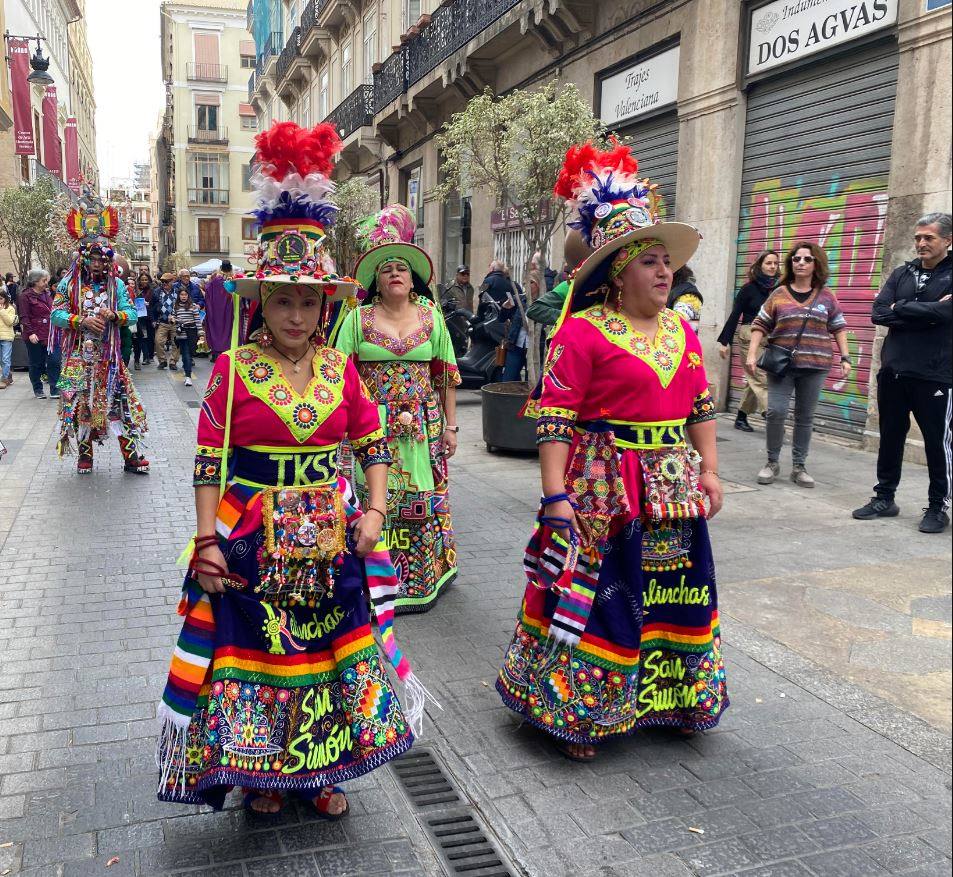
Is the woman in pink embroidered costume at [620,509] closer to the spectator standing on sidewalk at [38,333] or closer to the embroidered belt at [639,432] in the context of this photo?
the embroidered belt at [639,432]

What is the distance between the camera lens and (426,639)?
4504 mm

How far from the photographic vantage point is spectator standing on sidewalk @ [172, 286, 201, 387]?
16516 millimetres

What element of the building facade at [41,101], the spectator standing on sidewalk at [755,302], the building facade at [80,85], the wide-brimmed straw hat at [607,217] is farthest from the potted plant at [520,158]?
the building facade at [80,85]

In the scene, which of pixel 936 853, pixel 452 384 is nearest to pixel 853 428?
pixel 452 384

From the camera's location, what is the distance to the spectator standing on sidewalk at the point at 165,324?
64.3ft

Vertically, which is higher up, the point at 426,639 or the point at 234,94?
the point at 234,94

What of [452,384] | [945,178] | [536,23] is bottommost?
[452,384]

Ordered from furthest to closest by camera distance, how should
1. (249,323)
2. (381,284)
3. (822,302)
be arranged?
(822,302), (381,284), (249,323)

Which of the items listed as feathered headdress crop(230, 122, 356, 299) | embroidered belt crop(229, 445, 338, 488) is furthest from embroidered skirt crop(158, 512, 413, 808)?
feathered headdress crop(230, 122, 356, 299)

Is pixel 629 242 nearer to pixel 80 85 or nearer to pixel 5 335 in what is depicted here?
pixel 5 335

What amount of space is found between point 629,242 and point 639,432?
685mm

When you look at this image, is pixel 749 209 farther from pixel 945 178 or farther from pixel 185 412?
pixel 185 412

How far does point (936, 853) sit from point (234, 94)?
65.7 metres

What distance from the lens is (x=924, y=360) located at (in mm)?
6199
